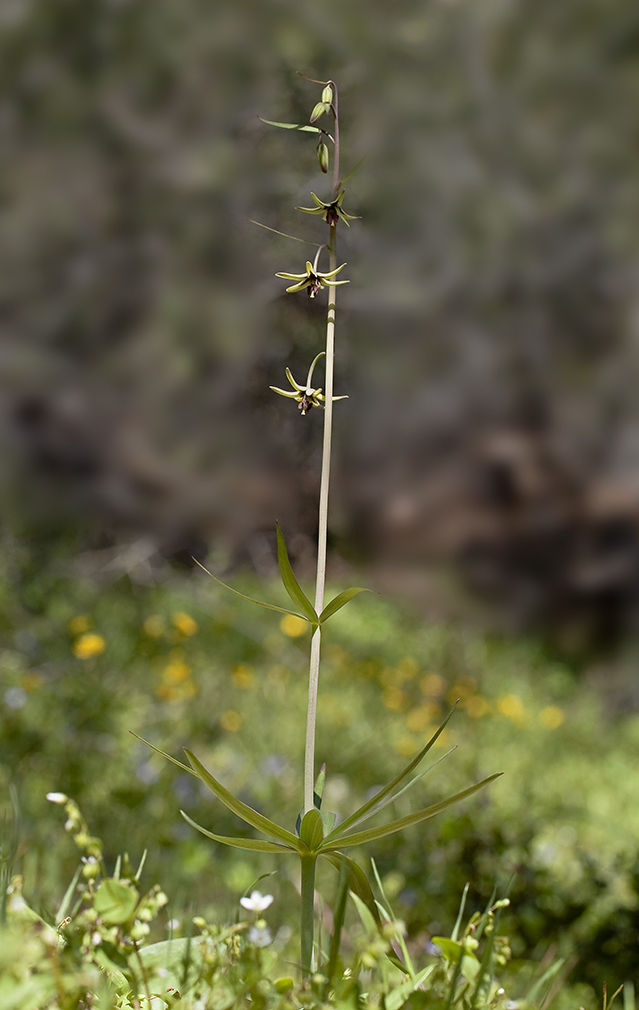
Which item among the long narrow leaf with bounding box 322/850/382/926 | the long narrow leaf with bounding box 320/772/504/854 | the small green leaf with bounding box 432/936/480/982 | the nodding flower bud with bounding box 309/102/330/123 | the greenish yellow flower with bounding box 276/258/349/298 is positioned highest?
the nodding flower bud with bounding box 309/102/330/123

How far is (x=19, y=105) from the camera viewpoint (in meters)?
2.18

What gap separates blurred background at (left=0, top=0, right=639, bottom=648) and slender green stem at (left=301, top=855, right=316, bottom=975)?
193 centimetres

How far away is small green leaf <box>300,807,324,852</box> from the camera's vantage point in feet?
1.21

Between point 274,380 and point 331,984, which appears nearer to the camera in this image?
point 331,984

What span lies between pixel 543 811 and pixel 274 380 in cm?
152

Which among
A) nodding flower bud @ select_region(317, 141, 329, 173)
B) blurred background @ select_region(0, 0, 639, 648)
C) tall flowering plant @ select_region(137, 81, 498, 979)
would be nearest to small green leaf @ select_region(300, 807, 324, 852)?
tall flowering plant @ select_region(137, 81, 498, 979)

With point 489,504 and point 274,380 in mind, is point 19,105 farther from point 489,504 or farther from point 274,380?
point 489,504

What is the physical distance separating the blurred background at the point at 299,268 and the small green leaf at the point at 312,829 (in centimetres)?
193

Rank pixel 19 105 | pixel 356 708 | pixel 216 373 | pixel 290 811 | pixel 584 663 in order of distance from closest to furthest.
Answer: pixel 290 811 < pixel 356 708 < pixel 19 105 < pixel 216 373 < pixel 584 663

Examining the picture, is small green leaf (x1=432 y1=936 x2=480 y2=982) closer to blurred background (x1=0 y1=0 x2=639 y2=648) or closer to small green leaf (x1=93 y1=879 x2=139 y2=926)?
small green leaf (x1=93 y1=879 x2=139 y2=926)

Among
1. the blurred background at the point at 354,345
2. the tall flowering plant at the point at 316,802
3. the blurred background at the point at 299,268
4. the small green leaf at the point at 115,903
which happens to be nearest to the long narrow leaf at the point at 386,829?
the tall flowering plant at the point at 316,802

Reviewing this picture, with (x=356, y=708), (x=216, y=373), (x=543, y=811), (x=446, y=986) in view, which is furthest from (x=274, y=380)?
(x=446, y=986)

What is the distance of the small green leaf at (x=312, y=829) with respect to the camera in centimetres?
37

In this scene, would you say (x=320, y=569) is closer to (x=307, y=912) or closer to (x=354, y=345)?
(x=307, y=912)
